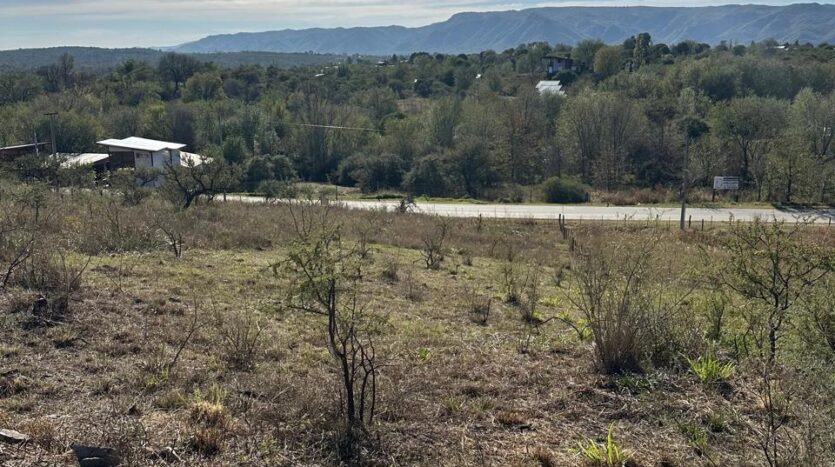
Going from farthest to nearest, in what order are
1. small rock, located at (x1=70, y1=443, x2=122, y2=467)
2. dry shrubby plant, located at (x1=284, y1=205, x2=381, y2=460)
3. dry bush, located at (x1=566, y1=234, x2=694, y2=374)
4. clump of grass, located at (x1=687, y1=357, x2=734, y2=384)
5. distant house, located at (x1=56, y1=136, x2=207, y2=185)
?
1. distant house, located at (x1=56, y1=136, x2=207, y2=185)
2. dry bush, located at (x1=566, y1=234, x2=694, y2=374)
3. clump of grass, located at (x1=687, y1=357, x2=734, y2=384)
4. dry shrubby plant, located at (x1=284, y1=205, x2=381, y2=460)
5. small rock, located at (x1=70, y1=443, x2=122, y2=467)

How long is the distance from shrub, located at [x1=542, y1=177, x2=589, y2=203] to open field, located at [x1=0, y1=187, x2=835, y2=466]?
29.8 meters

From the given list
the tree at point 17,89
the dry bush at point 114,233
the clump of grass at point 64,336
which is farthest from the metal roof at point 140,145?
the clump of grass at point 64,336

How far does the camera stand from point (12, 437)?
4.57 m

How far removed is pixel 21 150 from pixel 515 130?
36371mm

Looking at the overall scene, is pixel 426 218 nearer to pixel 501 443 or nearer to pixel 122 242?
pixel 122 242

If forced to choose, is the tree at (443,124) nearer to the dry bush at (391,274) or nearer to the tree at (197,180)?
the tree at (197,180)

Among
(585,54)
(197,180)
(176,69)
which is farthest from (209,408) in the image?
(176,69)

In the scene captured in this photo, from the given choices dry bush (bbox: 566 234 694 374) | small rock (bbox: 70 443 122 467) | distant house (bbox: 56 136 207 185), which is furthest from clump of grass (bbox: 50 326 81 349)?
distant house (bbox: 56 136 207 185)

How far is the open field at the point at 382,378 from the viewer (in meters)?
4.79

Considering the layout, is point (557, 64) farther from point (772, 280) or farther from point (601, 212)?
point (772, 280)

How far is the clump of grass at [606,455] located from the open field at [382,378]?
39 mm

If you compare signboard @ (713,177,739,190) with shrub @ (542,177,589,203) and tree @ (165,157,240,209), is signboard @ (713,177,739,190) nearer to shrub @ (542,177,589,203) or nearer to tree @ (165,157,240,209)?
shrub @ (542,177,589,203)

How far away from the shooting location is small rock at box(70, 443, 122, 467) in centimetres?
425

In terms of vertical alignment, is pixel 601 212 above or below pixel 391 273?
below
